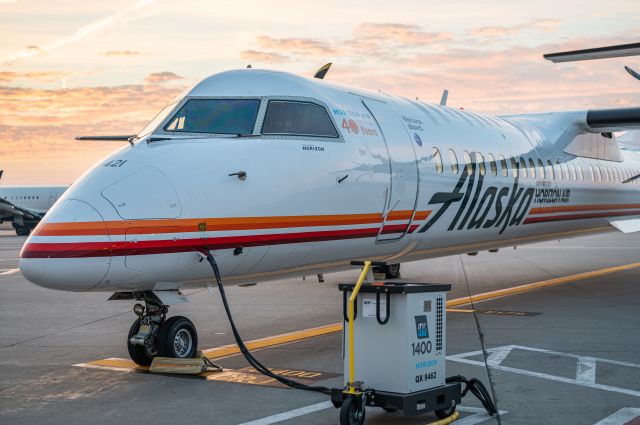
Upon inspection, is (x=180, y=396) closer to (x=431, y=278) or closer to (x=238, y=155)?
(x=238, y=155)

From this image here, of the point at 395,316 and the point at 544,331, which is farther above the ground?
the point at 395,316

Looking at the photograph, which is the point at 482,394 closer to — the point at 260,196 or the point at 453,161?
the point at 260,196

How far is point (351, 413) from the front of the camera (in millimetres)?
6422

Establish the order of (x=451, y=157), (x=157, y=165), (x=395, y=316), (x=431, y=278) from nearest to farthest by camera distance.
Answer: (x=395, y=316) → (x=157, y=165) → (x=451, y=157) → (x=431, y=278)

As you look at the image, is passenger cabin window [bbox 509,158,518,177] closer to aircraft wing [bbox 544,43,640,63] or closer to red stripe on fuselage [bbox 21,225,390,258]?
aircraft wing [bbox 544,43,640,63]

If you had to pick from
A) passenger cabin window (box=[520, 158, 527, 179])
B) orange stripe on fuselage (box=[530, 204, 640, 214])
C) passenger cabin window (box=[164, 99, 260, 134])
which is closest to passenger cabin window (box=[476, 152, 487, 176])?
passenger cabin window (box=[520, 158, 527, 179])

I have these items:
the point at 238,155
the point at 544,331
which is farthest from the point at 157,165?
the point at 544,331

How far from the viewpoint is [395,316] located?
679 cm

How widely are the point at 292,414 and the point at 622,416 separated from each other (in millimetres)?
2866

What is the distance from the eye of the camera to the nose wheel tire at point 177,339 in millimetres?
8734

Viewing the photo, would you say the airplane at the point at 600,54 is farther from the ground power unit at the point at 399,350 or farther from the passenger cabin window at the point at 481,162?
the ground power unit at the point at 399,350

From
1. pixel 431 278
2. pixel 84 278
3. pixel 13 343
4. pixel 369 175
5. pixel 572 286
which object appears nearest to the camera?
pixel 84 278

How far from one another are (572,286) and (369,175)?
10.2 m

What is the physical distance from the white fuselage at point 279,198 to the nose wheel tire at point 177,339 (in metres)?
0.51
